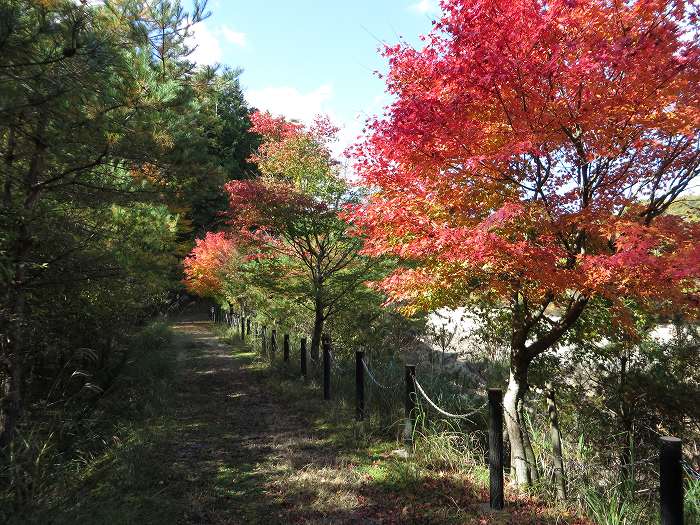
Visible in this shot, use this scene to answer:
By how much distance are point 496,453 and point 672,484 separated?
1.60 m

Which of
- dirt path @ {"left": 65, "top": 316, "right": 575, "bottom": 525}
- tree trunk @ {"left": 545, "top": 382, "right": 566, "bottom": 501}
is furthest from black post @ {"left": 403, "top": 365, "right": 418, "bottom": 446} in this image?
tree trunk @ {"left": 545, "top": 382, "right": 566, "bottom": 501}

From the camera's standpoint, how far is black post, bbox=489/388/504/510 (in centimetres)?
417

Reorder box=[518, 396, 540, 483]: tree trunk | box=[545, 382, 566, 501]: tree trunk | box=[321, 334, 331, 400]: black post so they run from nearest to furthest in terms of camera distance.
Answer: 1. box=[545, 382, 566, 501]: tree trunk
2. box=[518, 396, 540, 483]: tree trunk
3. box=[321, 334, 331, 400]: black post

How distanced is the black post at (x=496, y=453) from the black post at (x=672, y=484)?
4.96ft

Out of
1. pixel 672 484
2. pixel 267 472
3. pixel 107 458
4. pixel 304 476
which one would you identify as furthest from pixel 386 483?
pixel 107 458

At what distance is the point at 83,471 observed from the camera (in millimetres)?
4828

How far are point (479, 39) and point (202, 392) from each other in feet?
Result: 27.5

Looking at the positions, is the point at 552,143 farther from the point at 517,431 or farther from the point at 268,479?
the point at 268,479

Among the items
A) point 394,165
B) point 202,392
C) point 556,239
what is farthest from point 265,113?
point 556,239

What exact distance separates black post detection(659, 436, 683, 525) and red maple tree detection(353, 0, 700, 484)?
1119 mm

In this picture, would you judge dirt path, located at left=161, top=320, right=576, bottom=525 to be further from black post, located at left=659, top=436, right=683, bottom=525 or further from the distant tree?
the distant tree

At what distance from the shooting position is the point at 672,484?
2795mm

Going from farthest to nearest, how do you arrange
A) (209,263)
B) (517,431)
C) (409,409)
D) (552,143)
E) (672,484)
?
1. (209,263)
2. (409,409)
3. (517,431)
4. (552,143)
5. (672,484)

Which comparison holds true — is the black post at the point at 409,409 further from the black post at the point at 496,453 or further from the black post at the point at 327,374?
the black post at the point at 327,374
